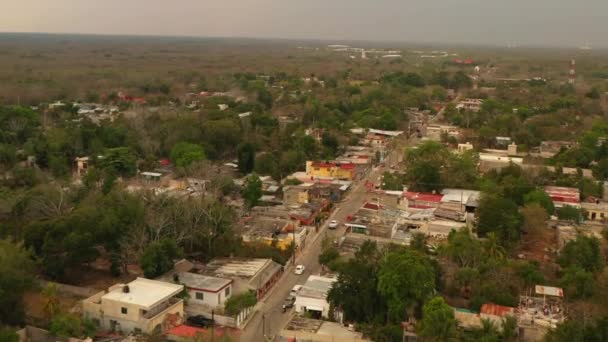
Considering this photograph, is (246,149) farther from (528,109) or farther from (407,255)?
(528,109)

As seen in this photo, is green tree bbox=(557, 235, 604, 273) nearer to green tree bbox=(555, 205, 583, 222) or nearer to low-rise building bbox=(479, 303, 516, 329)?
low-rise building bbox=(479, 303, 516, 329)

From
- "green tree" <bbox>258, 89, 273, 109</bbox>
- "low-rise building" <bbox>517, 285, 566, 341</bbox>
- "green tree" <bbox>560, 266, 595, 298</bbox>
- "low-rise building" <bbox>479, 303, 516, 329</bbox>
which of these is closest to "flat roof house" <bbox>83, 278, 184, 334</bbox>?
"low-rise building" <bbox>479, 303, 516, 329</bbox>

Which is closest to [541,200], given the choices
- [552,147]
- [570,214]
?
[570,214]

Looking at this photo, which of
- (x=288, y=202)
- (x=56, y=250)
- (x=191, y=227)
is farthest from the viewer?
(x=288, y=202)

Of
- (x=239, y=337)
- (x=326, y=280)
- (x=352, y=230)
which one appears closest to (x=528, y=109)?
(x=352, y=230)

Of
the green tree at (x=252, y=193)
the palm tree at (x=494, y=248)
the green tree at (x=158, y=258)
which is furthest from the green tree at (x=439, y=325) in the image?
the green tree at (x=252, y=193)

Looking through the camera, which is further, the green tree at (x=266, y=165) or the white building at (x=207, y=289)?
the green tree at (x=266, y=165)

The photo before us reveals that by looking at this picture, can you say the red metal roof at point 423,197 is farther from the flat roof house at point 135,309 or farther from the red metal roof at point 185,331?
the red metal roof at point 185,331
